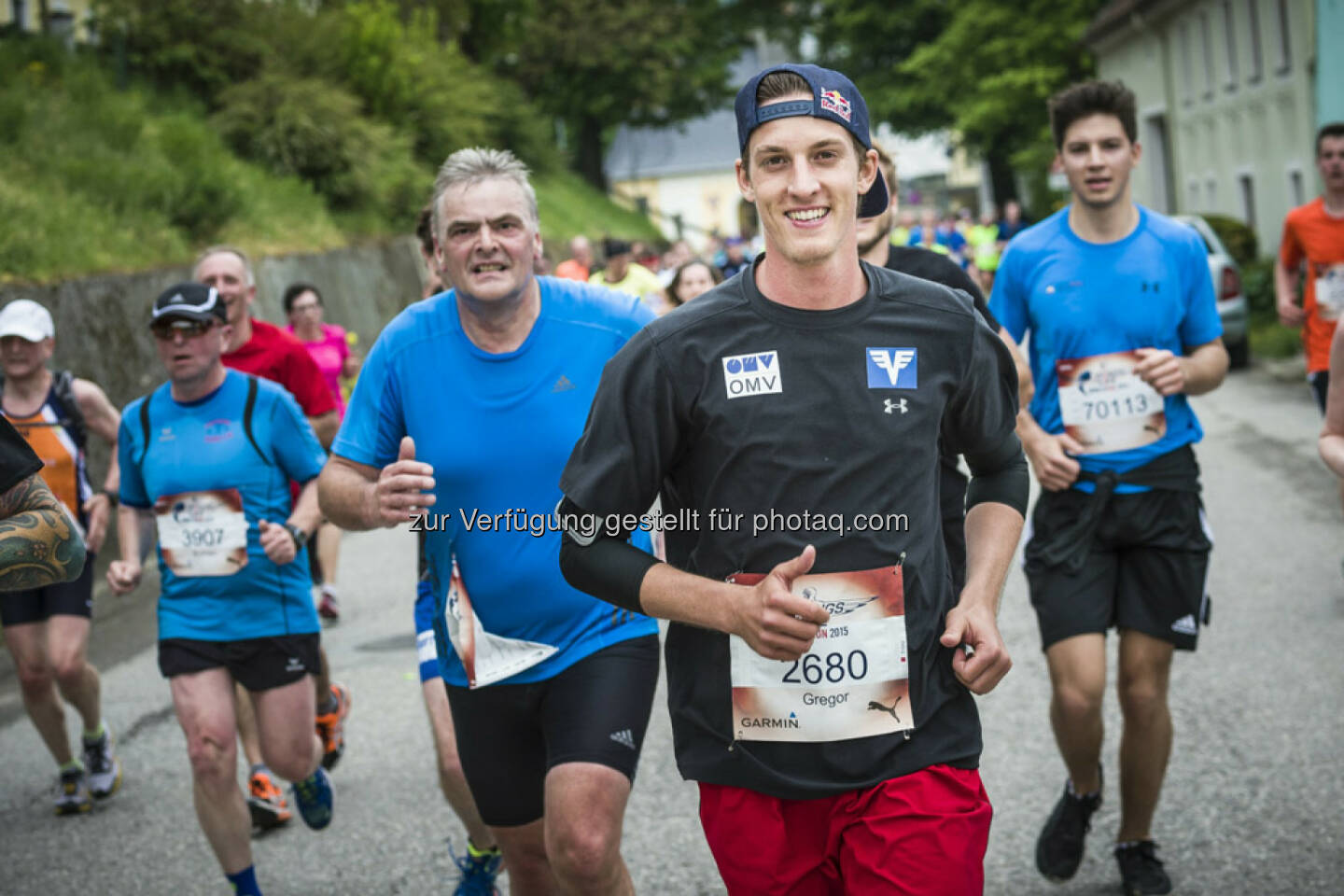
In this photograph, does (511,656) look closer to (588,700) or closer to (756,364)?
(588,700)

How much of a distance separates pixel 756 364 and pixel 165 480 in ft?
10.5

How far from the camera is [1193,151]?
125 feet

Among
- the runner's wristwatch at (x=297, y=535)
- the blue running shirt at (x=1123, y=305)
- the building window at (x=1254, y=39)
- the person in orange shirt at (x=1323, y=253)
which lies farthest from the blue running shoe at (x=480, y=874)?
the building window at (x=1254, y=39)

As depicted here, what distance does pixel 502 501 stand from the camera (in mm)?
4211

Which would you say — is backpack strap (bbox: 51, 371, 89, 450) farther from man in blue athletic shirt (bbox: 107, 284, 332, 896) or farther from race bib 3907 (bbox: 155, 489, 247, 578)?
race bib 3907 (bbox: 155, 489, 247, 578)

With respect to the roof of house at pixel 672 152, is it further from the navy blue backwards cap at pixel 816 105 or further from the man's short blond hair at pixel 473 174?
the navy blue backwards cap at pixel 816 105

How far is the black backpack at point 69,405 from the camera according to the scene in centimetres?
694

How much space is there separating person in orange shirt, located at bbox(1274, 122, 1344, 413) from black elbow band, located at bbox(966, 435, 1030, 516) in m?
5.34

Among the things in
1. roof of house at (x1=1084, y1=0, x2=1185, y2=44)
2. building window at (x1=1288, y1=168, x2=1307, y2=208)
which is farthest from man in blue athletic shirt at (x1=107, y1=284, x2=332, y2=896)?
roof of house at (x1=1084, y1=0, x2=1185, y2=44)

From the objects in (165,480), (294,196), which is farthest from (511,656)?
(294,196)

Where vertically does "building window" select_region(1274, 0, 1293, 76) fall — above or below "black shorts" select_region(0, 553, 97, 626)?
above

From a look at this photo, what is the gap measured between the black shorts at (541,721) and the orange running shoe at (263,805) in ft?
7.66

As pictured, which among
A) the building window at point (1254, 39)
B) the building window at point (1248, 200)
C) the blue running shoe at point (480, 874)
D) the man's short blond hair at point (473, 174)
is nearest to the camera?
the man's short blond hair at point (473, 174)

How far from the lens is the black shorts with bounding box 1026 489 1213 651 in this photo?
5047mm
